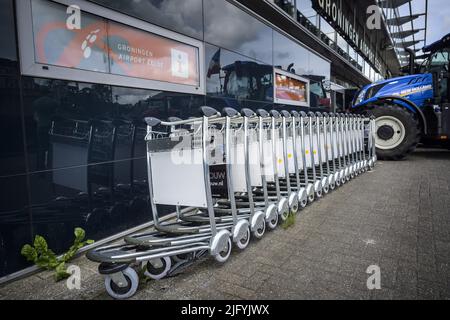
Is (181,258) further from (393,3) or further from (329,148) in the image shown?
(393,3)

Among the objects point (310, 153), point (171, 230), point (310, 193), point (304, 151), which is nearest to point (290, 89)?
point (310, 153)

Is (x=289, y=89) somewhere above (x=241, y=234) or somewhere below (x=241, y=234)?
above

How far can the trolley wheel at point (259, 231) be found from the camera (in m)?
2.85

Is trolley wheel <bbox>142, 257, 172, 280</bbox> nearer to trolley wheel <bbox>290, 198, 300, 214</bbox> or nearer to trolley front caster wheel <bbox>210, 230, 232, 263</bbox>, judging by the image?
trolley front caster wheel <bbox>210, 230, 232, 263</bbox>

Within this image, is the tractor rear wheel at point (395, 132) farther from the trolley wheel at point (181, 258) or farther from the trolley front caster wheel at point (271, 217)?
the trolley wheel at point (181, 258)


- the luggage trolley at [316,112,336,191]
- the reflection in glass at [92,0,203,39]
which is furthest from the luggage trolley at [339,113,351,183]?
the reflection in glass at [92,0,203,39]

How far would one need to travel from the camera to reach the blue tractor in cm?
715

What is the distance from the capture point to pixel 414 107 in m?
7.49

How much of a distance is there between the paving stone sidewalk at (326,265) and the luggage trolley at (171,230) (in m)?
0.16

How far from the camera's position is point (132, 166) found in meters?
3.31

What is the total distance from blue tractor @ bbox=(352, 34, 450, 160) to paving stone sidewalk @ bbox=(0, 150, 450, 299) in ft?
13.9

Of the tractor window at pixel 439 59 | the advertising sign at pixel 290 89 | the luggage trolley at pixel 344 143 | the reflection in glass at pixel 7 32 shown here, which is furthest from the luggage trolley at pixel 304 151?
the tractor window at pixel 439 59

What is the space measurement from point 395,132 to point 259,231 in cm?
633

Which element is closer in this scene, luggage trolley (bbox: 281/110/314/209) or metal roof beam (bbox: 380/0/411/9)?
luggage trolley (bbox: 281/110/314/209)
